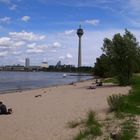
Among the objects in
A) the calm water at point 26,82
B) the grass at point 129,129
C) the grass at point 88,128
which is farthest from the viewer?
the calm water at point 26,82

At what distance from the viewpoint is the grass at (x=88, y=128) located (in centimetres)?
1233

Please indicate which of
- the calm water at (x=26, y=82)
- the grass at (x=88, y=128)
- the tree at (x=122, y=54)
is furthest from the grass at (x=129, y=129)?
the calm water at (x=26, y=82)

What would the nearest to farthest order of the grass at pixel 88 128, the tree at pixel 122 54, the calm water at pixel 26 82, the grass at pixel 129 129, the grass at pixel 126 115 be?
the grass at pixel 129 129 < the grass at pixel 126 115 < the grass at pixel 88 128 < the tree at pixel 122 54 < the calm water at pixel 26 82

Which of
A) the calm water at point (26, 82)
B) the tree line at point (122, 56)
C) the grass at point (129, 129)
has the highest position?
the tree line at point (122, 56)

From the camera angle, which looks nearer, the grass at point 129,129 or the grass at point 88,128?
the grass at point 129,129

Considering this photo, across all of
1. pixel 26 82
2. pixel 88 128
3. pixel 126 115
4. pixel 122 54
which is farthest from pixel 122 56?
pixel 26 82

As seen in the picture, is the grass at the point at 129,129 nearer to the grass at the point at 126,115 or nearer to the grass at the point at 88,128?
the grass at the point at 126,115

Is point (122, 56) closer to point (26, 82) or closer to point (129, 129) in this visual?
point (129, 129)

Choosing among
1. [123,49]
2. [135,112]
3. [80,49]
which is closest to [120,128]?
[135,112]

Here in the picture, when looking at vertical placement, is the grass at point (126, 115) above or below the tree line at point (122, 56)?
below

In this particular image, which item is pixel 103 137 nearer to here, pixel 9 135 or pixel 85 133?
pixel 85 133

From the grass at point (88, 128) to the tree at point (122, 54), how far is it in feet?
102

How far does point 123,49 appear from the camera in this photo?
150 feet

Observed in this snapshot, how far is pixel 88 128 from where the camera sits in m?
13.4
